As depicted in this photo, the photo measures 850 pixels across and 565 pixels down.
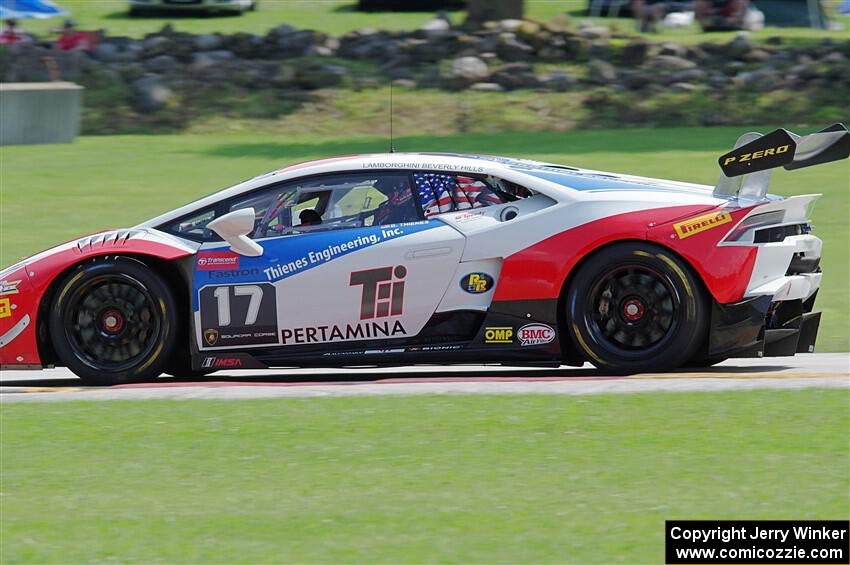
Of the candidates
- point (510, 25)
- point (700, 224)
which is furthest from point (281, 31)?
point (700, 224)

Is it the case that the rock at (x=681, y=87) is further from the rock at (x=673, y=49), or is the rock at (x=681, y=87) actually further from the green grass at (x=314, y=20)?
the green grass at (x=314, y=20)

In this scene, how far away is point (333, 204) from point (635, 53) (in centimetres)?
2330

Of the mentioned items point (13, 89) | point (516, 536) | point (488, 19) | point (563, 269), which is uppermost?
point (488, 19)

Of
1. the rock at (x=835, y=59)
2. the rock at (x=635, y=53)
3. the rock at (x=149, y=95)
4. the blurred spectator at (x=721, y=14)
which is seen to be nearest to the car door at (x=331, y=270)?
the rock at (x=149, y=95)

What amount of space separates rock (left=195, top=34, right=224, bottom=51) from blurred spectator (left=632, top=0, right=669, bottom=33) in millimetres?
11284

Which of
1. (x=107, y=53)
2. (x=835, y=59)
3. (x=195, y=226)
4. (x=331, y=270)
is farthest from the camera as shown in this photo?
(x=107, y=53)

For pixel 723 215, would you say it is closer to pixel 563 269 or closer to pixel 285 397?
pixel 563 269

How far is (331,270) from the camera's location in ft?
26.3

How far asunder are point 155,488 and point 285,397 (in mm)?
1893

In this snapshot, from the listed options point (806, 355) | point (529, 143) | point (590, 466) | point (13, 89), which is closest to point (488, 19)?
point (529, 143)

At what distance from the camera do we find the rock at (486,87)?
28.3m

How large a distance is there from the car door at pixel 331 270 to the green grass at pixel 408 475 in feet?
2.36

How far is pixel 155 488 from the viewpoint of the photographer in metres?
5.77

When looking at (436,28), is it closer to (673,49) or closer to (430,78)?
(430,78)
